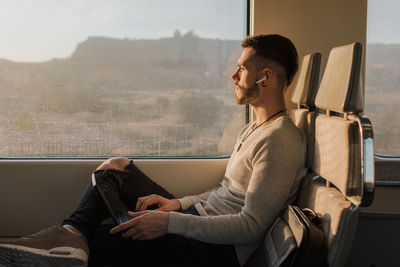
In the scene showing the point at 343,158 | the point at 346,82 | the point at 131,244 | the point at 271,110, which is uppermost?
the point at 346,82

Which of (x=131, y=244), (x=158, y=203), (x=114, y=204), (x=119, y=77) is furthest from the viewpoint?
(x=119, y=77)

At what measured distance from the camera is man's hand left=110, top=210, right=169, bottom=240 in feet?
5.75

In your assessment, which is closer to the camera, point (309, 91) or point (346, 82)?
point (346, 82)

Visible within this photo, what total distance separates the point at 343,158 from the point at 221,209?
762 mm

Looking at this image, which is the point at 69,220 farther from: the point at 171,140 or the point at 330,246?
the point at 330,246

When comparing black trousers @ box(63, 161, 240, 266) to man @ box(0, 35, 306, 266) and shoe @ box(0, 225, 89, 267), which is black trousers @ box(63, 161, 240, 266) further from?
shoe @ box(0, 225, 89, 267)

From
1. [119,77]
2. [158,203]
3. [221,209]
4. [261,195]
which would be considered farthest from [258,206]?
[119,77]

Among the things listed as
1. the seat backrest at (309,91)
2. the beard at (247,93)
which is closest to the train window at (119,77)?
the beard at (247,93)

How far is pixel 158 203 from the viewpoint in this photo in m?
2.22

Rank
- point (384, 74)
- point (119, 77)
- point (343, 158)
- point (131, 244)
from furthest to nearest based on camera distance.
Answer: point (119, 77) < point (384, 74) < point (131, 244) < point (343, 158)

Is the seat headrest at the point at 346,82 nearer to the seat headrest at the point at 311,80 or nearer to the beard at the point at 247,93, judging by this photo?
the seat headrest at the point at 311,80

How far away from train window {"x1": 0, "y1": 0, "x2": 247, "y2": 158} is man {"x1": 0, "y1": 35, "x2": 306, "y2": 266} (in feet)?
1.60

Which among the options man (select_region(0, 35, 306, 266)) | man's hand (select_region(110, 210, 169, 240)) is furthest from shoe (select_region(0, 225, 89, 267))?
man's hand (select_region(110, 210, 169, 240))

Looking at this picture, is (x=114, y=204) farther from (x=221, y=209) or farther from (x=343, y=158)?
(x=343, y=158)
